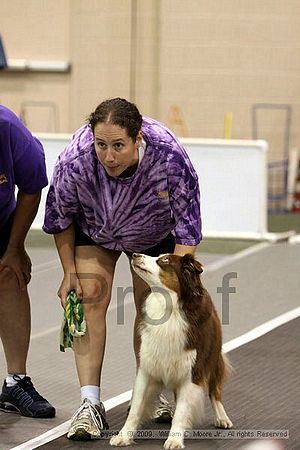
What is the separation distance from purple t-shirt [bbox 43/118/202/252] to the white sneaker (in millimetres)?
677

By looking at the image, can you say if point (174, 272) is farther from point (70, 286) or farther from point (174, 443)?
point (174, 443)

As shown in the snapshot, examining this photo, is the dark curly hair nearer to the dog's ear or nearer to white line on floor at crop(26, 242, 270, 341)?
the dog's ear

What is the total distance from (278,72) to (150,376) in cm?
962

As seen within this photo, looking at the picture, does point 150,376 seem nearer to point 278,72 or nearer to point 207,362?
point 207,362

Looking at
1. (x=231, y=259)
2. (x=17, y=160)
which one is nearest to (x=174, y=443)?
(x=17, y=160)

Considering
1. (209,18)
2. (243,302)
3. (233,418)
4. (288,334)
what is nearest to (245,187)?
(243,302)

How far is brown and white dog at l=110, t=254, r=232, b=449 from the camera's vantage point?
14.2ft

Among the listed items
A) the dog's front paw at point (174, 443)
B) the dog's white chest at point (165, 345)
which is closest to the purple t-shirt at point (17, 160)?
the dog's white chest at point (165, 345)

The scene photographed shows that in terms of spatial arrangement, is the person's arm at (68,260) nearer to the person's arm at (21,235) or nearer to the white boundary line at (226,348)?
the person's arm at (21,235)

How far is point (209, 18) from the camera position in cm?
1369

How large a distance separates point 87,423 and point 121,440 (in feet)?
0.55

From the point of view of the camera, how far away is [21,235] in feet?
16.0

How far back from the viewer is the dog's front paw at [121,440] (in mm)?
4445

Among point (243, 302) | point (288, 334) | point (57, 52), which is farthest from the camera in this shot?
point (57, 52)
